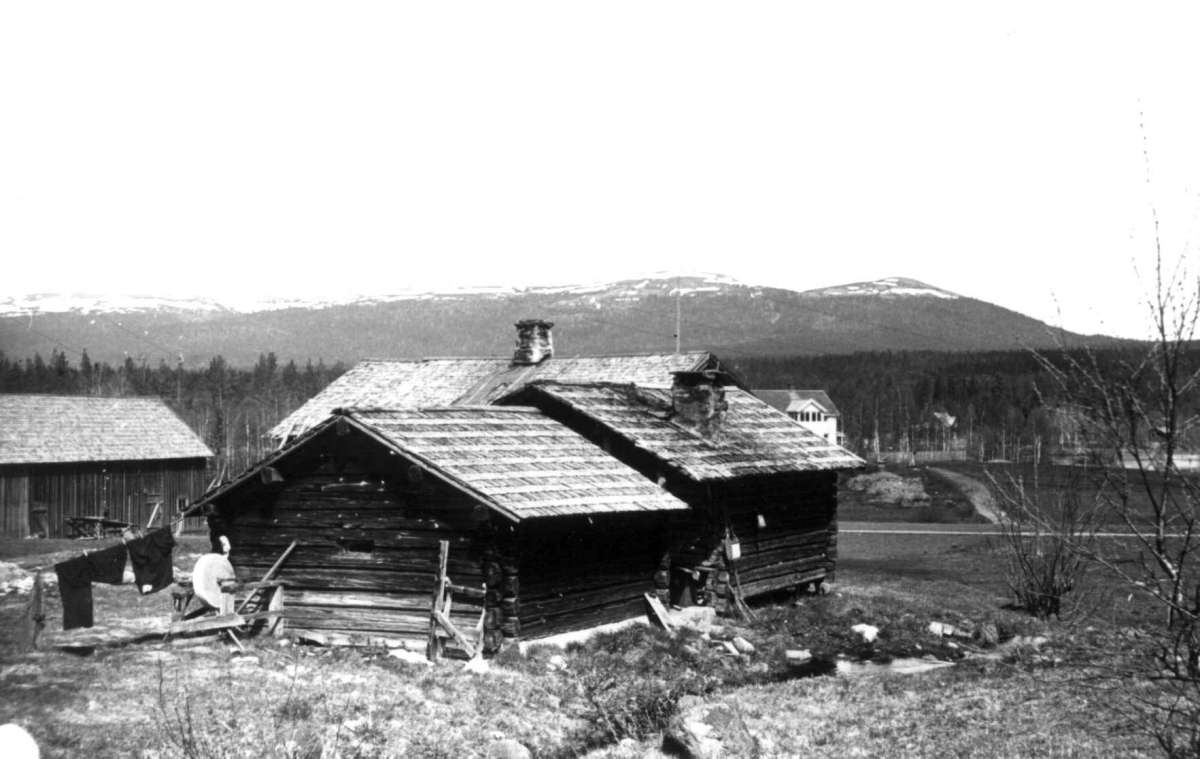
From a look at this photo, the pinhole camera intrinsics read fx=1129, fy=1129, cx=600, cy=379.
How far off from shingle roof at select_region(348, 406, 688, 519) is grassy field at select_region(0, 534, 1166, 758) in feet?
7.98

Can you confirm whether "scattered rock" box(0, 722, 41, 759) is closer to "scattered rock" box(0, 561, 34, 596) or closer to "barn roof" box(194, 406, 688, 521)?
"barn roof" box(194, 406, 688, 521)

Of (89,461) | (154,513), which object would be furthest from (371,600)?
(89,461)

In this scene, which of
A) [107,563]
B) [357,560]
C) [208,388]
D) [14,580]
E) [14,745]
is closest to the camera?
[14,745]

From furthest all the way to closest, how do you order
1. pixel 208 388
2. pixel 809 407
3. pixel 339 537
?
pixel 208 388 → pixel 809 407 → pixel 339 537

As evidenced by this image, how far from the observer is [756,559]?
2550cm

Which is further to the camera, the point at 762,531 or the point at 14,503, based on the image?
the point at 14,503

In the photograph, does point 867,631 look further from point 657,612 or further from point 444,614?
point 444,614

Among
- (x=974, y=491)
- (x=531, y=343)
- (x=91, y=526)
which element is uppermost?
(x=531, y=343)

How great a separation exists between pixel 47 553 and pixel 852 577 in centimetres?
2434

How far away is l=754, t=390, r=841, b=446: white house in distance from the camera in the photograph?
115 m

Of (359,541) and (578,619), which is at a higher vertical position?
(359,541)

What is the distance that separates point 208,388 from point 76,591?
125m

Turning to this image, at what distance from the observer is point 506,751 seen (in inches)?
522

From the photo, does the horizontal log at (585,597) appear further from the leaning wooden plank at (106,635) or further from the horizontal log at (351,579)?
the leaning wooden plank at (106,635)
